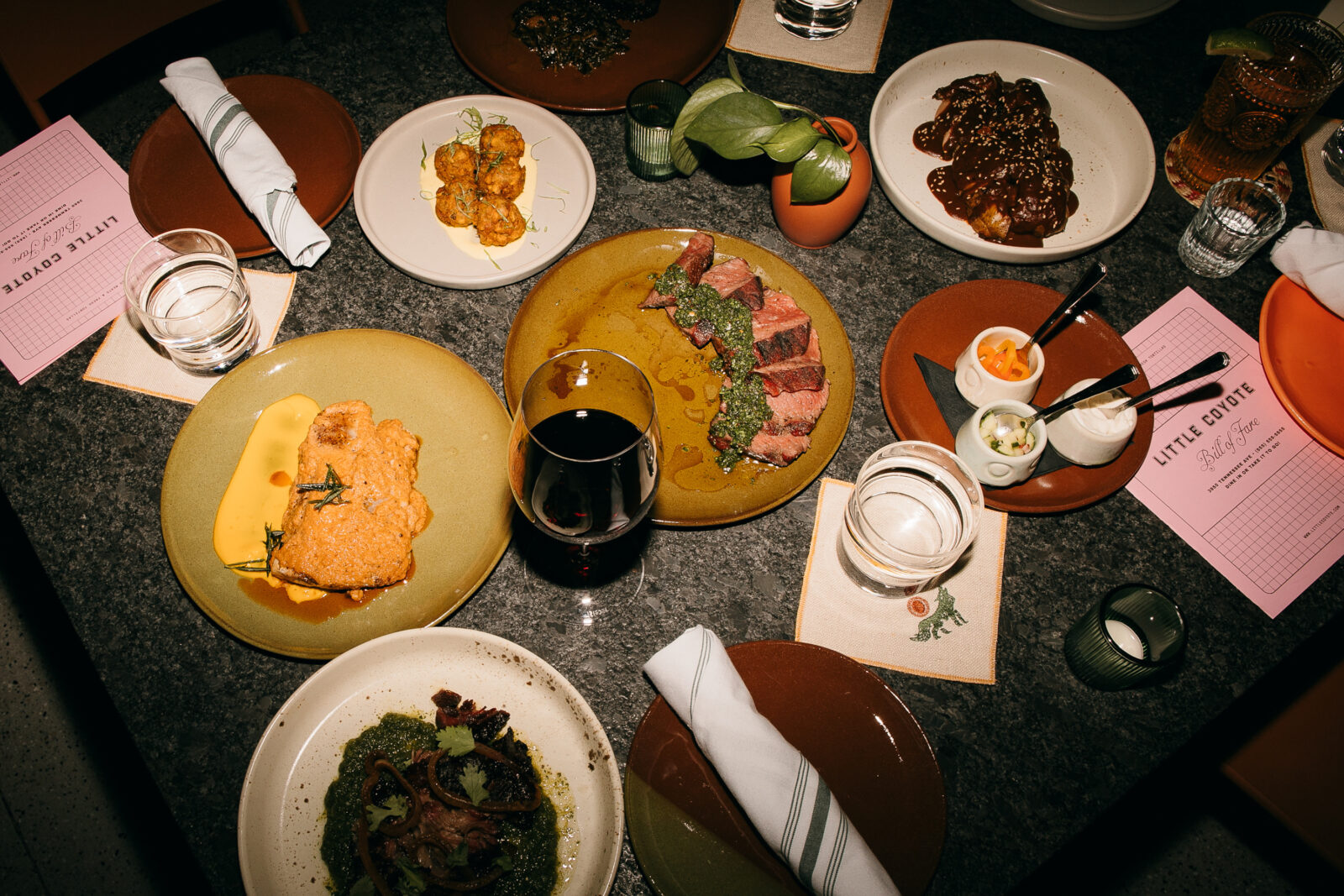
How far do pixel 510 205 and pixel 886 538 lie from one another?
3.56 feet

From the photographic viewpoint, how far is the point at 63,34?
1.54 meters

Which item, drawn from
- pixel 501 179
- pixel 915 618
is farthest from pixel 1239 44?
pixel 501 179

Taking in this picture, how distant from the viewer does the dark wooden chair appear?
1505 millimetres

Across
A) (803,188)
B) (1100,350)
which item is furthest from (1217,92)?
(803,188)

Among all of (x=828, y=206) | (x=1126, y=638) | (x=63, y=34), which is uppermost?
(x=63, y=34)

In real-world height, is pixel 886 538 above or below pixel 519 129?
below

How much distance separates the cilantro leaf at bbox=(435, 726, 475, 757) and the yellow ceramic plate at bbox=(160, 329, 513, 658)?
20 cm

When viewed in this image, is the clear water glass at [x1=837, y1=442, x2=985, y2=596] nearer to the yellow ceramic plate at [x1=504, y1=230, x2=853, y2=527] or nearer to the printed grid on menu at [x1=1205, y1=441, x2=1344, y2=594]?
the yellow ceramic plate at [x1=504, y1=230, x2=853, y2=527]

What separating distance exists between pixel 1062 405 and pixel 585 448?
35.7 inches

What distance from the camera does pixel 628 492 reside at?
109 centimetres

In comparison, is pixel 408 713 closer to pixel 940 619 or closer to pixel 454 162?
pixel 940 619

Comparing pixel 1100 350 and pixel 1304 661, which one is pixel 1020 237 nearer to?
pixel 1100 350

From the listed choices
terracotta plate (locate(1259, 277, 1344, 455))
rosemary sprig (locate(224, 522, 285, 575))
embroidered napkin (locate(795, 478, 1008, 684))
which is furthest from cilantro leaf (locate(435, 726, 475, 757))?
terracotta plate (locate(1259, 277, 1344, 455))

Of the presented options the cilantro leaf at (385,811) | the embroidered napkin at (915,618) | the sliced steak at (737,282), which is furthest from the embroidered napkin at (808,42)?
the cilantro leaf at (385,811)
